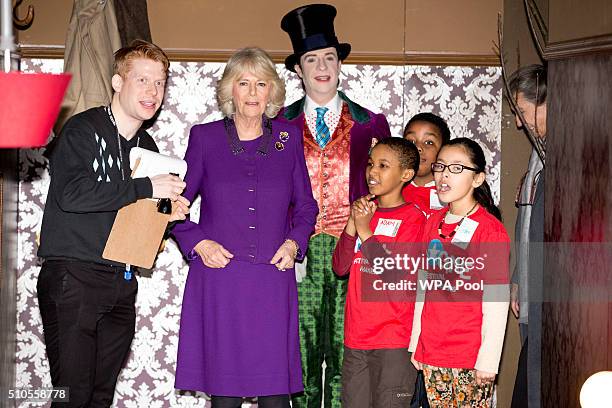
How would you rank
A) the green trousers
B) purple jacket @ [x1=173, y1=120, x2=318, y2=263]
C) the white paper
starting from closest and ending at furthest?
the white paper
purple jacket @ [x1=173, y1=120, x2=318, y2=263]
the green trousers

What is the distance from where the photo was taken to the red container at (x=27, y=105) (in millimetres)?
1261

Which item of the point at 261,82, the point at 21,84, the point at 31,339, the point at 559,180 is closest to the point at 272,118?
the point at 261,82

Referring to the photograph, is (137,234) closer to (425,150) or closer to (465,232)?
(465,232)

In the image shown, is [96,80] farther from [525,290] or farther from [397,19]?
[525,290]

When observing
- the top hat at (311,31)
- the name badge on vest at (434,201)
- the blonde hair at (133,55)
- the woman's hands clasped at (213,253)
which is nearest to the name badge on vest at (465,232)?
the name badge on vest at (434,201)

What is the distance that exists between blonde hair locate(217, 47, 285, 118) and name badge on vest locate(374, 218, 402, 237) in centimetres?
60

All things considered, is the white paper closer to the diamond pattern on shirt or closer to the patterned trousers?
the diamond pattern on shirt

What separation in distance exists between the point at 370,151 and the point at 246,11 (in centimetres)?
101

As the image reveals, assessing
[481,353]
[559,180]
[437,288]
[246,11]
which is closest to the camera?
[559,180]

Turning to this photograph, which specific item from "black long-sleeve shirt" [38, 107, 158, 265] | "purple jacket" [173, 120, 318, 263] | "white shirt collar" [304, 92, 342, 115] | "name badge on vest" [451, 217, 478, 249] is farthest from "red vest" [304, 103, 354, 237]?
"black long-sleeve shirt" [38, 107, 158, 265]

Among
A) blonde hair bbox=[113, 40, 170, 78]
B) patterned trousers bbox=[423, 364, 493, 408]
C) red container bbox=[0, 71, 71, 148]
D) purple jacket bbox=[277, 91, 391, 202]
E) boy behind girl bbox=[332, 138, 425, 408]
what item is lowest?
patterned trousers bbox=[423, 364, 493, 408]

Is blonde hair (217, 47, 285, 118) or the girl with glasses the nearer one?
the girl with glasses

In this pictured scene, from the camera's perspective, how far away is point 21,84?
127 centimetres

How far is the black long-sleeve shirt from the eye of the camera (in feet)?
8.34
